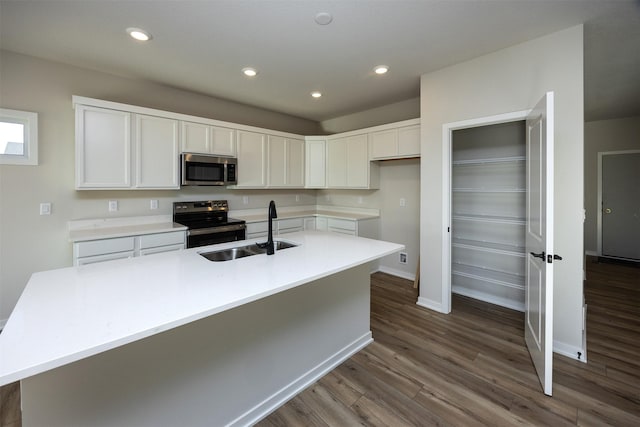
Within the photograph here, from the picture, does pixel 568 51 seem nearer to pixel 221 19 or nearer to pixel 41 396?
pixel 221 19

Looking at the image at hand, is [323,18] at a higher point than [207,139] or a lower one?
higher

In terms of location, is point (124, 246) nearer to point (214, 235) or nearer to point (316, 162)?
point (214, 235)

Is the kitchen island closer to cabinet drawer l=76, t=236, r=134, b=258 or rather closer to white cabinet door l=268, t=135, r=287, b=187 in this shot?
cabinet drawer l=76, t=236, r=134, b=258

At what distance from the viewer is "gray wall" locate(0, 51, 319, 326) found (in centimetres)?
271

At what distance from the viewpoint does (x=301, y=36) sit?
2404 mm

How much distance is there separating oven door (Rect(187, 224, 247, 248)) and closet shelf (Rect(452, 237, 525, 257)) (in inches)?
112

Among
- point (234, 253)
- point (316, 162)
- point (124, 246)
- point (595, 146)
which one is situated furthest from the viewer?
point (595, 146)

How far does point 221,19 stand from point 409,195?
3.16 meters

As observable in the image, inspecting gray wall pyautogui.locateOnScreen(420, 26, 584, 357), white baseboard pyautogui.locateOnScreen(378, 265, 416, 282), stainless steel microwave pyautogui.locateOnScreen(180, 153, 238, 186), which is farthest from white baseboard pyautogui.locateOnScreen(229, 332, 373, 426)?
stainless steel microwave pyautogui.locateOnScreen(180, 153, 238, 186)

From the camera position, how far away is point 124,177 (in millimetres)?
3053

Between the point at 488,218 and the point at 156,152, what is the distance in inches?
158

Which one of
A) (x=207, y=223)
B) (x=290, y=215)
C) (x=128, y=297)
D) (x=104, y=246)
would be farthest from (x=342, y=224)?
(x=128, y=297)

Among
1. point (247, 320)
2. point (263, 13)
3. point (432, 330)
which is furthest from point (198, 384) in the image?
point (263, 13)

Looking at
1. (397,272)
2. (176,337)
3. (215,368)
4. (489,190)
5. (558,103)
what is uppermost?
(558,103)
